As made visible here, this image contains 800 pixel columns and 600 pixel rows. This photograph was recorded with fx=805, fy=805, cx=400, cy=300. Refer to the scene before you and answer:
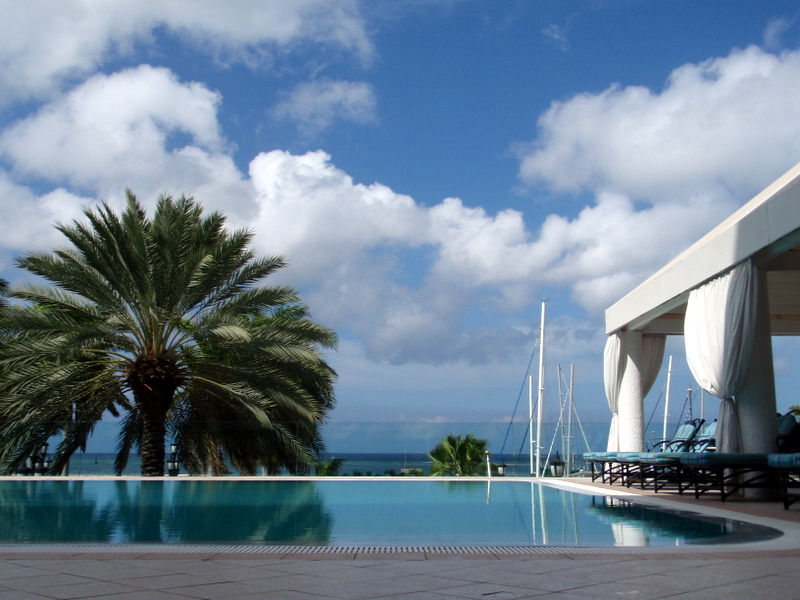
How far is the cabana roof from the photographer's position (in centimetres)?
923

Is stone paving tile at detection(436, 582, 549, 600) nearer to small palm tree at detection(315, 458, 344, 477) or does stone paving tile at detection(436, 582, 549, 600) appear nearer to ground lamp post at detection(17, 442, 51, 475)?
small palm tree at detection(315, 458, 344, 477)

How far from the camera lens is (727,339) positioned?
10.3 metres

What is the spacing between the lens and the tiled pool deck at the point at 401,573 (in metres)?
3.94

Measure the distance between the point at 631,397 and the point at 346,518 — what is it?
8340mm

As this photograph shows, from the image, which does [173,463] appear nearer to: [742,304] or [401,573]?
[742,304]

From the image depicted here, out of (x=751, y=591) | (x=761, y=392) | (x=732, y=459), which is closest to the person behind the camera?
(x=751, y=591)

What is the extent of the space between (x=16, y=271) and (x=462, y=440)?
10959 mm

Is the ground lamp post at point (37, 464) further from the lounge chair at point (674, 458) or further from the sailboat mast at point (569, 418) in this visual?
the lounge chair at point (674, 458)

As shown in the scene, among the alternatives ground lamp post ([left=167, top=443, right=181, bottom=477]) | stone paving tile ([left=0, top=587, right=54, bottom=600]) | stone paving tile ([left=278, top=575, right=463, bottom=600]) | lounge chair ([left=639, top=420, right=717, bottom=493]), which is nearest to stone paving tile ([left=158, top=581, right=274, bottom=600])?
stone paving tile ([left=278, top=575, right=463, bottom=600])

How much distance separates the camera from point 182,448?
1716 cm

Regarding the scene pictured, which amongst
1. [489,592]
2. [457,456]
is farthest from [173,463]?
[489,592]

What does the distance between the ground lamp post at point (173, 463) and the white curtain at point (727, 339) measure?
10.9m

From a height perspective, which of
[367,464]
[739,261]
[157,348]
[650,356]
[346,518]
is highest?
[739,261]

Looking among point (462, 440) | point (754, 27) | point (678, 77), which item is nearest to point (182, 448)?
point (462, 440)
